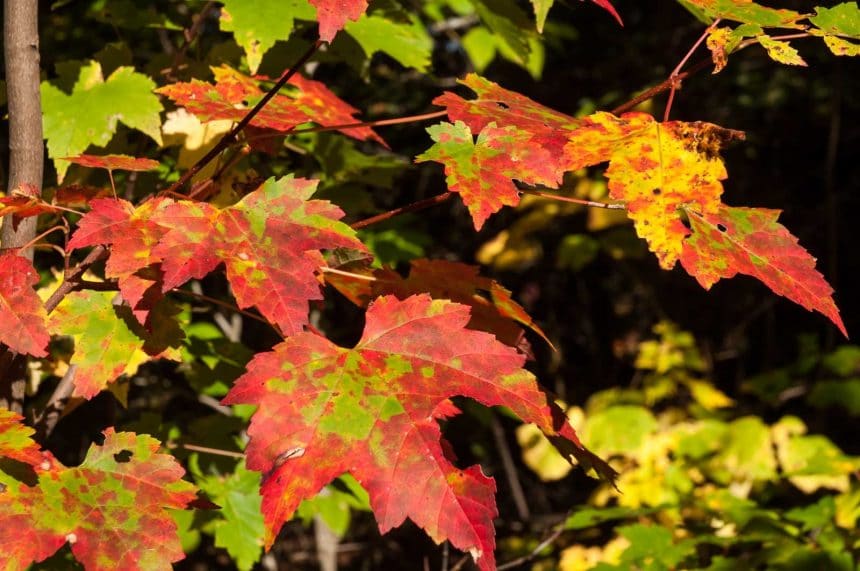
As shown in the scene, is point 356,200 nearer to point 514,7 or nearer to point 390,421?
point 514,7

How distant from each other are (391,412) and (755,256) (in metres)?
0.49

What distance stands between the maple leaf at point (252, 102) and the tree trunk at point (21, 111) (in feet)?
0.61

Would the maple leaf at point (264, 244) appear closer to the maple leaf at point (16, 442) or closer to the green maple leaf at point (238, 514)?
the maple leaf at point (16, 442)

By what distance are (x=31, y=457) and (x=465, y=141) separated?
64cm

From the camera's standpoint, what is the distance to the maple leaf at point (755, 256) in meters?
1.07

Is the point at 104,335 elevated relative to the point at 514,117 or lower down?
lower down

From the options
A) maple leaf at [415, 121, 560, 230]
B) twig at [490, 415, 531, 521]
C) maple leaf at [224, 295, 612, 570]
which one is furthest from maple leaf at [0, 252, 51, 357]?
twig at [490, 415, 531, 521]

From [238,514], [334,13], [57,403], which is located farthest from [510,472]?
[334,13]

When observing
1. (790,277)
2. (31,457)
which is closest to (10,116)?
(31,457)

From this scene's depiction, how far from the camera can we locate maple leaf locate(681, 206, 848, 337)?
1.07 m

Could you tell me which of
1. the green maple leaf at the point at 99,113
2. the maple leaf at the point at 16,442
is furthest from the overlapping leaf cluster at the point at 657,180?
the green maple leaf at the point at 99,113

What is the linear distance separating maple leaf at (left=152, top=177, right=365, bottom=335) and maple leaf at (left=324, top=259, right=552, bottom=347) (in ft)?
0.70

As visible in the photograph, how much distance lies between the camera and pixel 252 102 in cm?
148

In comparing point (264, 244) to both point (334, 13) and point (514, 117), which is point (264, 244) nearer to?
point (334, 13)
